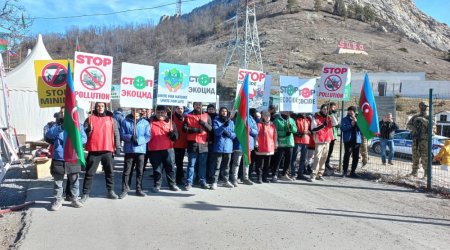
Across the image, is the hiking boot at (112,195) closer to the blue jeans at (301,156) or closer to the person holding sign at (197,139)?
the person holding sign at (197,139)

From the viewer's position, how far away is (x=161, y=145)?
8.29 m

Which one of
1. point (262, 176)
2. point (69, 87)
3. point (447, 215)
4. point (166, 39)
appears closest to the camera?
point (69, 87)

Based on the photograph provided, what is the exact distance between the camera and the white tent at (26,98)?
711 inches

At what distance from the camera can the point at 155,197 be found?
7.90 meters

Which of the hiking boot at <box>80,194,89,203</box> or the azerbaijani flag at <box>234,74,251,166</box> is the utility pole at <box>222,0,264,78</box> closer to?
the azerbaijani flag at <box>234,74,251,166</box>

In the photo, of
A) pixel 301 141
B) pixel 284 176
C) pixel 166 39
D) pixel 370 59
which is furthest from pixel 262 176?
pixel 166 39

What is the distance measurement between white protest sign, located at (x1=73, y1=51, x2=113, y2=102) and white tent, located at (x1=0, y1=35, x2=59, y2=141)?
12.1 meters

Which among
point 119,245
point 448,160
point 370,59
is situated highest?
point 370,59

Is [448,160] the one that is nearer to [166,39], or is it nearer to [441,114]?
[441,114]

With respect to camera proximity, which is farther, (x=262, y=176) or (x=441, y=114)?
(x=441, y=114)

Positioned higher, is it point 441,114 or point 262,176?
point 441,114

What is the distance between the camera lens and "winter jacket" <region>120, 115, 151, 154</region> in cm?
785

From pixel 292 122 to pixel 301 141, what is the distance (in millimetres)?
533

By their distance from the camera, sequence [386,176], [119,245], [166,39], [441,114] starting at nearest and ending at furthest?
[119,245] < [386,176] < [441,114] < [166,39]
